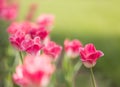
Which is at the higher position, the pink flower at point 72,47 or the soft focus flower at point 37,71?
the soft focus flower at point 37,71

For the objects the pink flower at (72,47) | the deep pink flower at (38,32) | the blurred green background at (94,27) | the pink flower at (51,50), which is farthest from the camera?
the blurred green background at (94,27)

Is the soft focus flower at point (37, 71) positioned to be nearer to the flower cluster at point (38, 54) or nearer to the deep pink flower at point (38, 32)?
the flower cluster at point (38, 54)

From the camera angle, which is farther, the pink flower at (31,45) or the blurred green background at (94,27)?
the blurred green background at (94,27)

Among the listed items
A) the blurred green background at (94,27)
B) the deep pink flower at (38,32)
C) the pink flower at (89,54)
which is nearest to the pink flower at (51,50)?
the deep pink flower at (38,32)

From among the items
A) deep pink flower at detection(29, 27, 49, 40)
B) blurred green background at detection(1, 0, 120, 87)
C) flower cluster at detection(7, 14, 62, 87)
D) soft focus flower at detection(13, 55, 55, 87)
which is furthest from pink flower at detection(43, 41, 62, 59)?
blurred green background at detection(1, 0, 120, 87)

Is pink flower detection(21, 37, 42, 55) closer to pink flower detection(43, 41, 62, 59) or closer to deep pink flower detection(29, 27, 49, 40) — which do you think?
pink flower detection(43, 41, 62, 59)

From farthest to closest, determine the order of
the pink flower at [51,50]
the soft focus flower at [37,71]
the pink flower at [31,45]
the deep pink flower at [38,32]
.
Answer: the deep pink flower at [38,32]
the pink flower at [51,50]
the pink flower at [31,45]
the soft focus flower at [37,71]

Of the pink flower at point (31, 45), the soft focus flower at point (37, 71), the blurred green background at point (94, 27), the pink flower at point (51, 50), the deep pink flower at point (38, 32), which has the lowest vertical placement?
the blurred green background at point (94, 27)

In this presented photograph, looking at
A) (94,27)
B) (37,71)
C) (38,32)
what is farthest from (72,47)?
(94,27)

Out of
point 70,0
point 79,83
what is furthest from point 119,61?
point 70,0

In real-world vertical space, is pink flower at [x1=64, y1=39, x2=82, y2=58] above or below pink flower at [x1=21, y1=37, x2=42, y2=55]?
below
